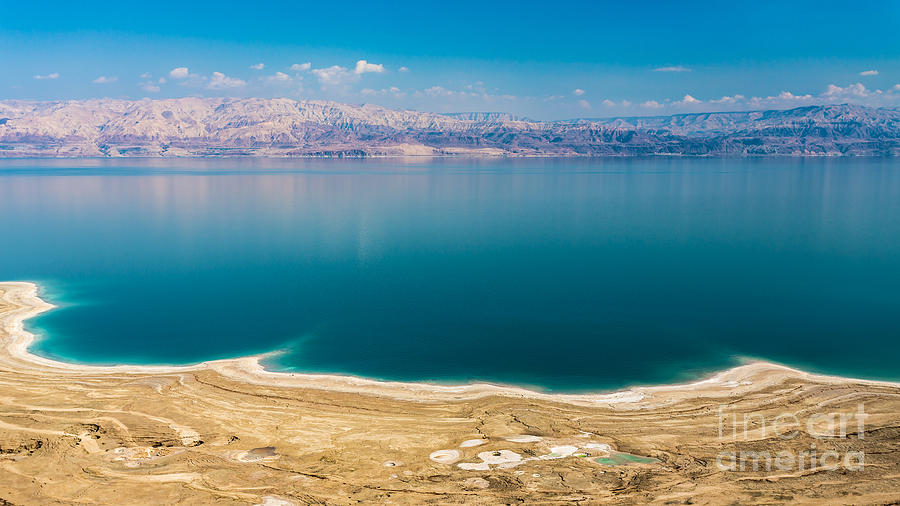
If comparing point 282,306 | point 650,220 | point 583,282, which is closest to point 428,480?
point 282,306

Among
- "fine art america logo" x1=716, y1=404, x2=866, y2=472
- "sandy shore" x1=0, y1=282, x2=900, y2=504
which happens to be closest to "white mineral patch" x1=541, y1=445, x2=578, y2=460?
"sandy shore" x1=0, y1=282, x2=900, y2=504

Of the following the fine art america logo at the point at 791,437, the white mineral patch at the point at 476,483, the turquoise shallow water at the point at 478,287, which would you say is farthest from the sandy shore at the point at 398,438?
the turquoise shallow water at the point at 478,287

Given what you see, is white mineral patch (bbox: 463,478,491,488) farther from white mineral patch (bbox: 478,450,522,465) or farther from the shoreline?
the shoreline

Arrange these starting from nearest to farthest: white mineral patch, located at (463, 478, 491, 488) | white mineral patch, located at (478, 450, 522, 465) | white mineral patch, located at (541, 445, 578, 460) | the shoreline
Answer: white mineral patch, located at (463, 478, 491, 488), white mineral patch, located at (478, 450, 522, 465), white mineral patch, located at (541, 445, 578, 460), the shoreline

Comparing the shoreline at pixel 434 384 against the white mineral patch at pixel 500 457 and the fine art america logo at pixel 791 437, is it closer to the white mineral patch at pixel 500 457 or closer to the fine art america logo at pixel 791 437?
the fine art america logo at pixel 791 437

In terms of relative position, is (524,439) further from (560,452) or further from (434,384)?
(434,384)

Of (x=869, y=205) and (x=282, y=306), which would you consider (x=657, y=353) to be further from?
(x=869, y=205)

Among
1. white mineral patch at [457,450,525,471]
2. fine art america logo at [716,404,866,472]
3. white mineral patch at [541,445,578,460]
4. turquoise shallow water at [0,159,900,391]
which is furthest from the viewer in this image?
turquoise shallow water at [0,159,900,391]
